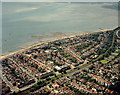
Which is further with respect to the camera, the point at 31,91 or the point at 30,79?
the point at 30,79

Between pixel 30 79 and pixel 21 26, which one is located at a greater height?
pixel 21 26

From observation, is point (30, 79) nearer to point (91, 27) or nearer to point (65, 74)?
point (65, 74)

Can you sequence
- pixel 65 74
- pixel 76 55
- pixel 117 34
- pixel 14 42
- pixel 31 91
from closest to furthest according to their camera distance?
pixel 31 91, pixel 65 74, pixel 76 55, pixel 14 42, pixel 117 34

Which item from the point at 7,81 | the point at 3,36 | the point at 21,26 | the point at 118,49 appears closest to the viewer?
the point at 7,81

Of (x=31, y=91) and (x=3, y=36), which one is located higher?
(x=3, y=36)

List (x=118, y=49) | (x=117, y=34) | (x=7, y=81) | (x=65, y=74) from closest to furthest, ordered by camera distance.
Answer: (x=7, y=81) → (x=65, y=74) → (x=118, y=49) → (x=117, y=34)

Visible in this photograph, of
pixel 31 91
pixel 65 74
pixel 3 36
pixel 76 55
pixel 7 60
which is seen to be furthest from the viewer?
pixel 3 36

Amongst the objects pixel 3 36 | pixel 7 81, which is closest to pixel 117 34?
pixel 3 36

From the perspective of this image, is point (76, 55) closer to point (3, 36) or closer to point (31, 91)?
point (31, 91)

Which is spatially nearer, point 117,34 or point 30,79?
point 30,79

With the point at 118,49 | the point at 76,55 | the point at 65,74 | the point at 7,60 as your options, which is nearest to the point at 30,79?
the point at 65,74
